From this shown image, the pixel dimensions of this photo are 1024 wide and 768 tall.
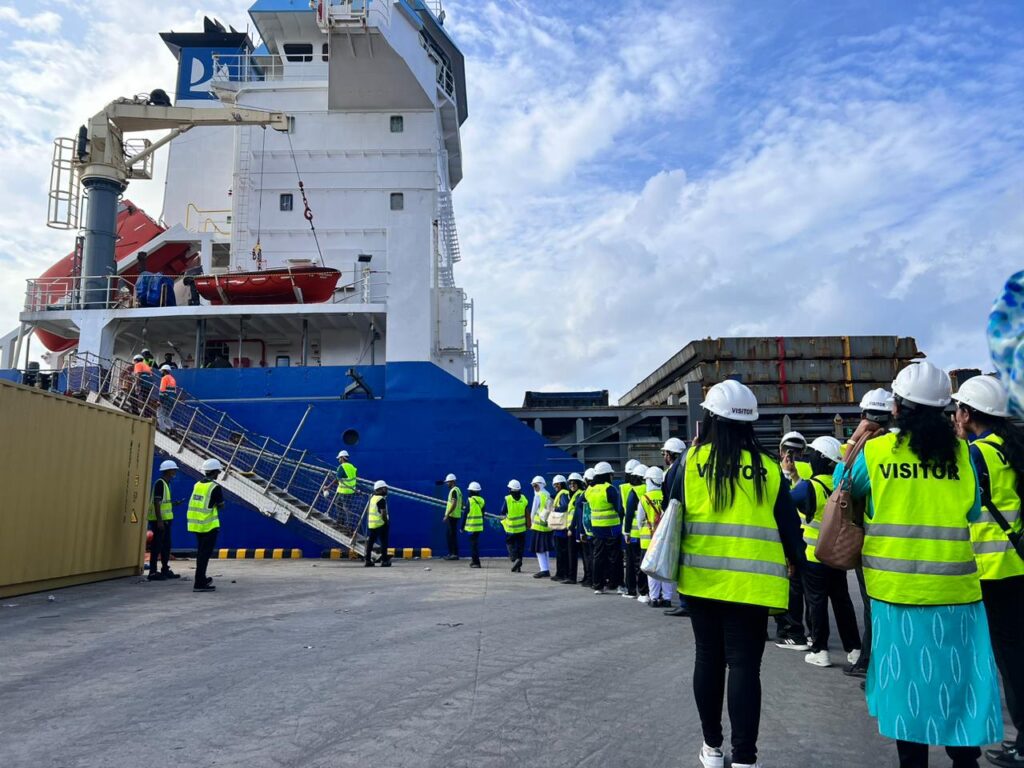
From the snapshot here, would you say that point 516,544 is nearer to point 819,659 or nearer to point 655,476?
point 655,476

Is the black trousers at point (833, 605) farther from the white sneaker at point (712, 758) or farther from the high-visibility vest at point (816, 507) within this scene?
the white sneaker at point (712, 758)

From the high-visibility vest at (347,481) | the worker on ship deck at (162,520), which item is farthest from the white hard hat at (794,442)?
the high-visibility vest at (347,481)

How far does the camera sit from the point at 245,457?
46.1 ft

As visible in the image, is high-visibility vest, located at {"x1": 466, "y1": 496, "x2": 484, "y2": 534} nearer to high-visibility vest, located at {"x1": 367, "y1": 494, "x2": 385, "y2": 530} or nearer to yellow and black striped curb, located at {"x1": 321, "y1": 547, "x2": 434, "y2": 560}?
high-visibility vest, located at {"x1": 367, "y1": 494, "x2": 385, "y2": 530}

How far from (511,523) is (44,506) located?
6.67 m

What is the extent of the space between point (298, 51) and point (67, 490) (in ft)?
46.9

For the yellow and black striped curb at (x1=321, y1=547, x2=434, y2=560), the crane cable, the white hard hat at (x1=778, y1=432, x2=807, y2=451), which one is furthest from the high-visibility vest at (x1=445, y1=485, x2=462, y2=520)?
the white hard hat at (x1=778, y1=432, x2=807, y2=451)

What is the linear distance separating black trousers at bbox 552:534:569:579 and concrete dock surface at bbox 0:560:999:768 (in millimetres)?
3288

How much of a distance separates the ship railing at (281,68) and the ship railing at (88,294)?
18.7ft

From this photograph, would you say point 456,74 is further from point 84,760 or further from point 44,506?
point 84,760

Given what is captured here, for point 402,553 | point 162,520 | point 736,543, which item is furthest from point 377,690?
point 402,553

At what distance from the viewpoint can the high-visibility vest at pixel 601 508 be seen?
916 centimetres

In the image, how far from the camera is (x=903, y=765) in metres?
2.57

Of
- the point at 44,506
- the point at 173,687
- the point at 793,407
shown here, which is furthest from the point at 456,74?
the point at 173,687
